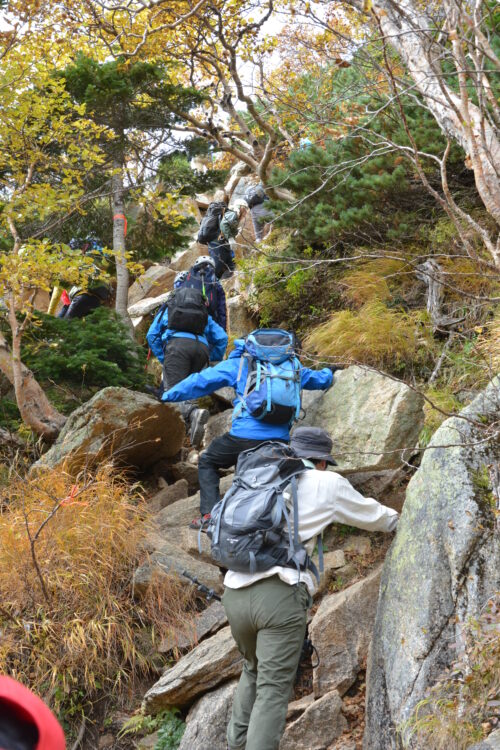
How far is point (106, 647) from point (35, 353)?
4.40m

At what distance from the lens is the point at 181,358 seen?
8203mm

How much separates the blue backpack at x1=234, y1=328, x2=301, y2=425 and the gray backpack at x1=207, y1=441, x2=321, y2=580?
4.80ft

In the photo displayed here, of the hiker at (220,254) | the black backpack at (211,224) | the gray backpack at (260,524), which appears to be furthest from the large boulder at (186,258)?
the gray backpack at (260,524)

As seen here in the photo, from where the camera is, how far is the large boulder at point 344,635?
5258 millimetres

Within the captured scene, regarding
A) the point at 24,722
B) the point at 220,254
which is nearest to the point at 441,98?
the point at 220,254

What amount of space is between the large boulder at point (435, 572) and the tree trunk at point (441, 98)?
55.3 inches

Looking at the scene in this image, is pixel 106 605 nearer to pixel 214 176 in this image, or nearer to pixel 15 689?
pixel 15 689

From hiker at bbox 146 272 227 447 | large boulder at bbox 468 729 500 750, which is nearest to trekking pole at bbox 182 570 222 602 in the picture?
hiker at bbox 146 272 227 447

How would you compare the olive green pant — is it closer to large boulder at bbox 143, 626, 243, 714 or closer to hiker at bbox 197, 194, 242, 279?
large boulder at bbox 143, 626, 243, 714

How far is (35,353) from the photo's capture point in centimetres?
938

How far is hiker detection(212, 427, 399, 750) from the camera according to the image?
14.0 ft

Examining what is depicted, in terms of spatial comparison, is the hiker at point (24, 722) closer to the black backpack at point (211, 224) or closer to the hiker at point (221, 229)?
the hiker at point (221, 229)

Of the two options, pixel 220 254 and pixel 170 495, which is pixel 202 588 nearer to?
pixel 170 495

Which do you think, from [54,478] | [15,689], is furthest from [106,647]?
[15,689]
